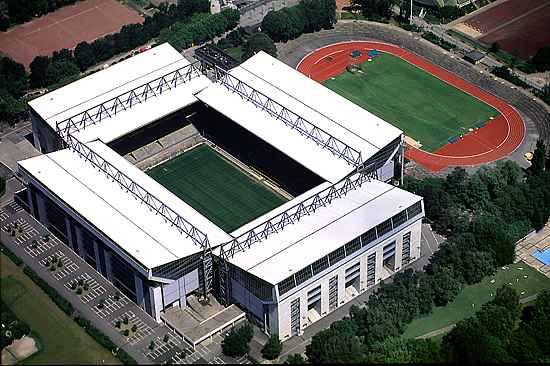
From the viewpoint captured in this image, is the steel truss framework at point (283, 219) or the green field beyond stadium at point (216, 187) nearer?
the steel truss framework at point (283, 219)

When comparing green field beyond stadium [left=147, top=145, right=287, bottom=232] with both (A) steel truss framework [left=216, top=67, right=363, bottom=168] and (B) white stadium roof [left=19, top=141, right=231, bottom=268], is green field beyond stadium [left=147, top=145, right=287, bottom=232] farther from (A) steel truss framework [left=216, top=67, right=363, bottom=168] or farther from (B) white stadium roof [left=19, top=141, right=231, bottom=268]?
(A) steel truss framework [left=216, top=67, right=363, bottom=168]

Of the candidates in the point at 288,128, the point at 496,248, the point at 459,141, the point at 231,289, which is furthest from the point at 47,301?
the point at 459,141

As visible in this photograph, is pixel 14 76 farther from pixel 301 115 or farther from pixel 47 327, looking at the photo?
pixel 47 327

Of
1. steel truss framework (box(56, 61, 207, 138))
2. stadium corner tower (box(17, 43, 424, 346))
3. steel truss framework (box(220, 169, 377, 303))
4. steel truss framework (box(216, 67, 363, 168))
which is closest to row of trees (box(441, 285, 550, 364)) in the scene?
stadium corner tower (box(17, 43, 424, 346))

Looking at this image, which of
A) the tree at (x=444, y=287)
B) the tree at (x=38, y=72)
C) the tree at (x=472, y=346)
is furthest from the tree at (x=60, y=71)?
the tree at (x=472, y=346)

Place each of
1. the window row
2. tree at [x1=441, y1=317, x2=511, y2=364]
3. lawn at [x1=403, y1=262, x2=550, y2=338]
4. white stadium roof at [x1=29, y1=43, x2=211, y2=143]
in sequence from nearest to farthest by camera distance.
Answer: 1. tree at [x1=441, y1=317, x2=511, y2=364]
2. the window row
3. lawn at [x1=403, y1=262, x2=550, y2=338]
4. white stadium roof at [x1=29, y1=43, x2=211, y2=143]

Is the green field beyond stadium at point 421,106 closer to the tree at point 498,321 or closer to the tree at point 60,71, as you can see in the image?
the tree at point 498,321
